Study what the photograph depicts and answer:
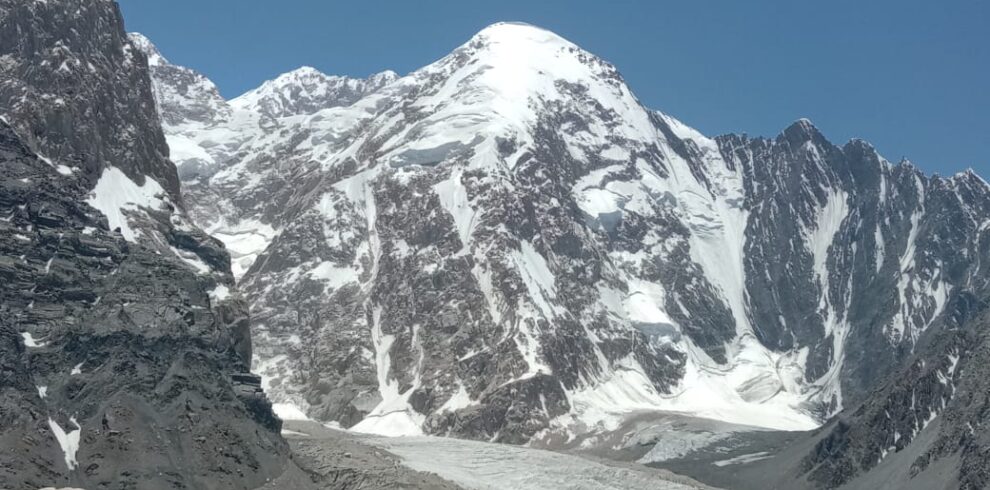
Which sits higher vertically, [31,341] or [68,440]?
[31,341]

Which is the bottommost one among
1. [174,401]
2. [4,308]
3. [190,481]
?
[190,481]

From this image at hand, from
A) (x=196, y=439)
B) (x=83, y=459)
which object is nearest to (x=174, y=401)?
(x=196, y=439)

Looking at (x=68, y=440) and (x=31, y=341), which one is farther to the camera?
(x=31, y=341)

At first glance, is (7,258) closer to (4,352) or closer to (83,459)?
(4,352)

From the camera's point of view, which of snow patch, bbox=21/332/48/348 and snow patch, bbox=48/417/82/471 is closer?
snow patch, bbox=48/417/82/471

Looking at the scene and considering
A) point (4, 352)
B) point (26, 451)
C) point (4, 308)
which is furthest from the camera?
point (4, 308)

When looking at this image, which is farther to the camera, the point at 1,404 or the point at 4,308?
the point at 4,308

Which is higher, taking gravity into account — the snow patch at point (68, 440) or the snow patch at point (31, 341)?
the snow patch at point (31, 341)

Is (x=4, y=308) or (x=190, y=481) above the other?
(x=4, y=308)

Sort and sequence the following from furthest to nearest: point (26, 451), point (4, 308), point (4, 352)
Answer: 1. point (4, 308)
2. point (4, 352)
3. point (26, 451)

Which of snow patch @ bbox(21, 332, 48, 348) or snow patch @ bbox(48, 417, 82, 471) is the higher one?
snow patch @ bbox(21, 332, 48, 348)

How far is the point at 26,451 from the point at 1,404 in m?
7.94

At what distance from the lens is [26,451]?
171 m

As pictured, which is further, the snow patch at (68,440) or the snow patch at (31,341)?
the snow patch at (31,341)
